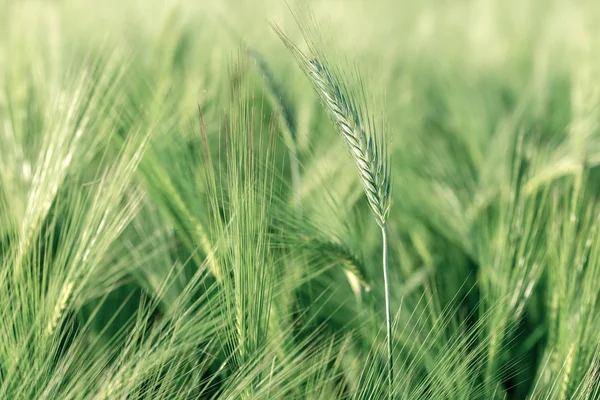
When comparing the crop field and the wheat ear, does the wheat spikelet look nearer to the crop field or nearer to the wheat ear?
the crop field

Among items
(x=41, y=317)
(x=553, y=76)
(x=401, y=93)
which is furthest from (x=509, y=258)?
(x=553, y=76)

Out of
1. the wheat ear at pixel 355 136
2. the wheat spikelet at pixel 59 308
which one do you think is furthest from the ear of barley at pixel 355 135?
the wheat spikelet at pixel 59 308

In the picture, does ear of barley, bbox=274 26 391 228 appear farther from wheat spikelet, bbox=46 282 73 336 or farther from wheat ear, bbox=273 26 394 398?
wheat spikelet, bbox=46 282 73 336

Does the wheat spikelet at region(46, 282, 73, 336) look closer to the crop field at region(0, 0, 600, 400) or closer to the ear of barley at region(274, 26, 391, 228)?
the crop field at region(0, 0, 600, 400)

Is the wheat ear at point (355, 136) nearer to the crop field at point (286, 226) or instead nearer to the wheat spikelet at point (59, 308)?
the crop field at point (286, 226)

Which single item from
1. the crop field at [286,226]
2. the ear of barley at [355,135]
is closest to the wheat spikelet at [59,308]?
the crop field at [286,226]

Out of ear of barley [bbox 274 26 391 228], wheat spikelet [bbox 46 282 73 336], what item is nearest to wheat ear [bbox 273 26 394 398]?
ear of barley [bbox 274 26 391 228]

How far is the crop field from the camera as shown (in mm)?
587

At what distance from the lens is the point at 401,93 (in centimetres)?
132

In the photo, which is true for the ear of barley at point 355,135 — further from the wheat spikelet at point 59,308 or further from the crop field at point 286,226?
the wheat spikelet at point 59,308

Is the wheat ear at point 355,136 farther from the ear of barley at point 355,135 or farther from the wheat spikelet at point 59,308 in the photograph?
the wheat spikelet at point 59,308

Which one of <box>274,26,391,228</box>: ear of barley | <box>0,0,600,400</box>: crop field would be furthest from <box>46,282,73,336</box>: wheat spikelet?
<box>274,26,391,228</box>: ear of barley

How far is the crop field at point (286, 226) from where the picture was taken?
0.59 meters

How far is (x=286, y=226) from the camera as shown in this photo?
711 mm
